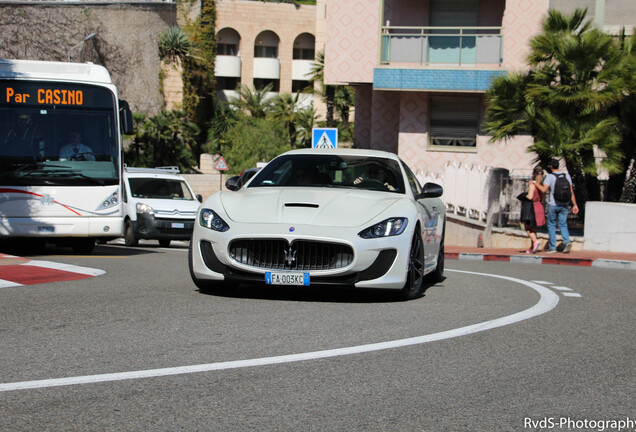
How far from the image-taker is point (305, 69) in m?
85.0

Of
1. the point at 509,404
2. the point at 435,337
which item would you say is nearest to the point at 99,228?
the point at 435,337

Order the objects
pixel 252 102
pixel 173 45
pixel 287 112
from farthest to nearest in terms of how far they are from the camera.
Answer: pixel 252 102, pixel 287 112, pixel 173 45

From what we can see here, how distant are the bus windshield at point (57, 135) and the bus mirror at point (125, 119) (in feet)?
0.44

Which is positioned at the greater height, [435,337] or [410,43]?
[410,43]

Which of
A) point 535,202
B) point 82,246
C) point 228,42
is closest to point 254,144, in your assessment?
point 228,42

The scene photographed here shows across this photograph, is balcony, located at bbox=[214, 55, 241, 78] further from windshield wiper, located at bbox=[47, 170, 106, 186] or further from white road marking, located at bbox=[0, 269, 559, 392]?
white road marking, located at bbox=[0, 269, 559, 392]

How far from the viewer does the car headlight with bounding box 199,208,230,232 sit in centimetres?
874

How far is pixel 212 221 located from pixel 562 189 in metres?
11.3

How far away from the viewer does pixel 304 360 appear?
5926mm

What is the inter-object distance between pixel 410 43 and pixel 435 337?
81.1 ft

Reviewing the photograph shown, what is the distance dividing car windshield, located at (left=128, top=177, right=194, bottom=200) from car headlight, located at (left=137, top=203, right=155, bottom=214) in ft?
2.45

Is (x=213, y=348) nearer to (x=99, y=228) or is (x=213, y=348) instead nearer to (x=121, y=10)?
(x=99, y=228)

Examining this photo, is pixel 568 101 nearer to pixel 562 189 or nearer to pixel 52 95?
pixel 562 189

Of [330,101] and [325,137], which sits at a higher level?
[330,101]
